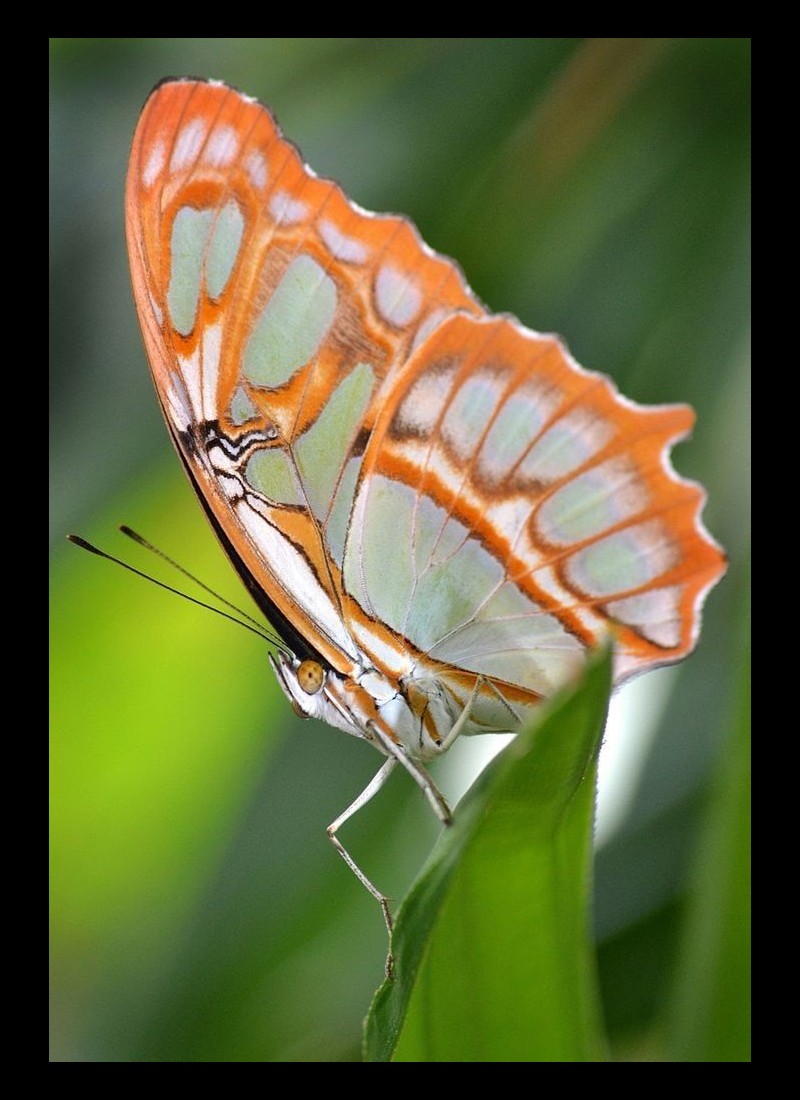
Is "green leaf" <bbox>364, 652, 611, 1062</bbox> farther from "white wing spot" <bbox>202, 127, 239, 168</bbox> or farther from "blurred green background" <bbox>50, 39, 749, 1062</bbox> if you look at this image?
"white wing spot" <bbox>202, 127, 239, 168</bbox>

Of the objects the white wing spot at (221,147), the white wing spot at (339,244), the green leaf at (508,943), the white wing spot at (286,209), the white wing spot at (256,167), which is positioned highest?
the white wing spot at (221,147)

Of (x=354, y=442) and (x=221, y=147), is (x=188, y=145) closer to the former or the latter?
(x=221, y=147)

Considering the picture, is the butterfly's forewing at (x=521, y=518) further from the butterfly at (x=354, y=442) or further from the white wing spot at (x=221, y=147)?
the white wing spot at (x=221, y=147)

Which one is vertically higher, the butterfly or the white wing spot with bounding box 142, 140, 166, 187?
Answer: the white wing spot with bounding box 142, 140, 166, 187

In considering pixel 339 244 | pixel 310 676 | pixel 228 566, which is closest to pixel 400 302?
pixel 339 244

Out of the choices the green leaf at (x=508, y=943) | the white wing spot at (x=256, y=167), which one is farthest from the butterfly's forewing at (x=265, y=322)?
the green leaf at (x=508, y=943)

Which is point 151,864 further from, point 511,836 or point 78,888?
point 511,836

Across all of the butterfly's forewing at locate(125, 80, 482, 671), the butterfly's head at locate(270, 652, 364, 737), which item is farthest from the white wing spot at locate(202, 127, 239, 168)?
the butterfly's head at locate(270, 652, 364, 737)
